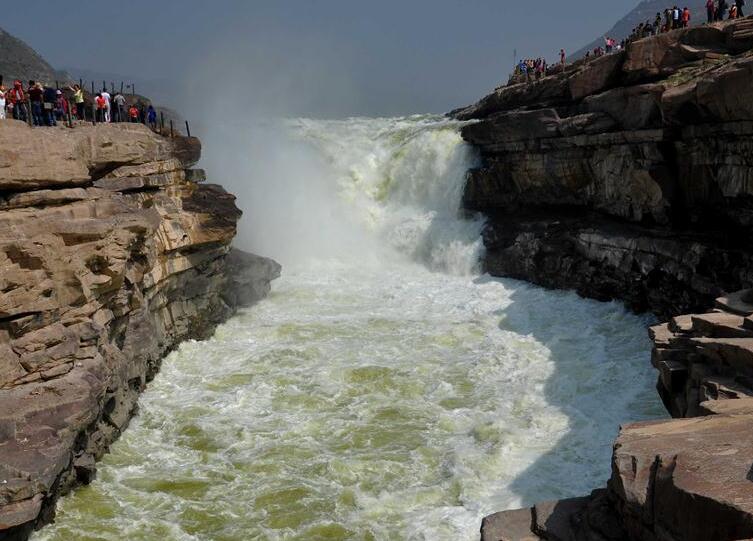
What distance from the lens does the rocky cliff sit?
11.2 metres

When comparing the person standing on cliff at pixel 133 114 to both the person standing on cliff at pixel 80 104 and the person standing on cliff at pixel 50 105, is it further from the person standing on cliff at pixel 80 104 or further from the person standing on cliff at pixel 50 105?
the person standing on cliff at pixel 50 105

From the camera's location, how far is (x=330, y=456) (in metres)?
13.2

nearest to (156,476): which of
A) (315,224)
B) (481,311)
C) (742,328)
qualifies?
(742,328)

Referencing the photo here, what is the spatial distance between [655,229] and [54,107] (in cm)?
1869

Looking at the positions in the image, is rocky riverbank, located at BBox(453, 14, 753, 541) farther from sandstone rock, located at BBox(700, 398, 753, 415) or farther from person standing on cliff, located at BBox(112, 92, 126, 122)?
person standing on cliff, located at BBox(112, 92, 126, 122)

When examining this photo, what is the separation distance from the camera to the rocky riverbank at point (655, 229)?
7.48 meters

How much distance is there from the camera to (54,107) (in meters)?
19.6

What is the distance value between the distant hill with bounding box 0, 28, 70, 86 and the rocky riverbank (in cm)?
3240

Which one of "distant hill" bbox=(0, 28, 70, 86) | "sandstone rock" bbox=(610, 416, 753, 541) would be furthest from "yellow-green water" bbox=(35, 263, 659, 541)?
"distant hill" bbox=(0, 28, 70, 86)

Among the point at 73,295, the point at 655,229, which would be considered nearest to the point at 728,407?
the point at 73,295

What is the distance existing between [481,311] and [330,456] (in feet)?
36.0

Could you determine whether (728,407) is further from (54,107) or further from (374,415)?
(54,107)

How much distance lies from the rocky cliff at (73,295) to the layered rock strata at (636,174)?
13.7 metres

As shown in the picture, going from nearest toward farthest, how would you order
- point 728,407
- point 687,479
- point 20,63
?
1. point 687,479
2. point 728,407
3. point 20,63
